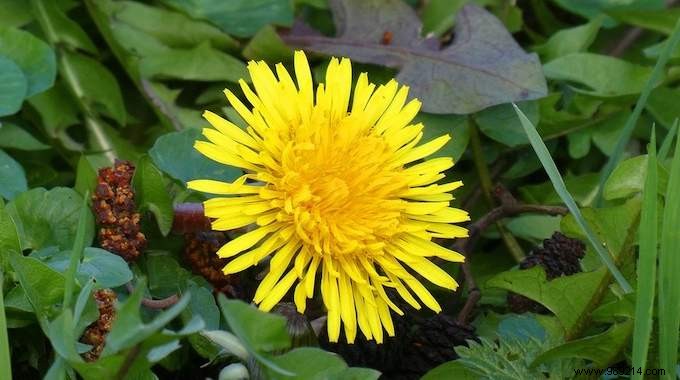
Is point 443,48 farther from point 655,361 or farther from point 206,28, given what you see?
point 655,361

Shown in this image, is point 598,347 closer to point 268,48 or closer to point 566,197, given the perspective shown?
point 566,197

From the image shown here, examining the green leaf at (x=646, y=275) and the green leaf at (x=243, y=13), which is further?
the green leaf at (x=243, y=13)

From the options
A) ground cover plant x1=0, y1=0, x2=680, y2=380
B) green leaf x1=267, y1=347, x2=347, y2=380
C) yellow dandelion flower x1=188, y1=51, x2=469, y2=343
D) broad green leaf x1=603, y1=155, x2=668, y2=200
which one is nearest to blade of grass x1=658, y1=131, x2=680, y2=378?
ground cover plant x1=0, y1=0, x2=680, y2=380

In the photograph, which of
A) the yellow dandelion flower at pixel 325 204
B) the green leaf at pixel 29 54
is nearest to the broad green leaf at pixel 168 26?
the green leaf at pixel 29 54

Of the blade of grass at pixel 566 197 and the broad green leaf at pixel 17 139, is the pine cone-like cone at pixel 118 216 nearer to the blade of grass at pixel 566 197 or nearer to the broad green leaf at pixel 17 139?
the broad green leaf at pixel 17 139

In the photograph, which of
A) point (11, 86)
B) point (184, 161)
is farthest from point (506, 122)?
point (11, 86)

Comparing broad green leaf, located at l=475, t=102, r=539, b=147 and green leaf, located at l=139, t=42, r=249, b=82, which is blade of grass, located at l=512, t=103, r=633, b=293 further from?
green leaf, located at l=139, t=42, r=249, b=82
